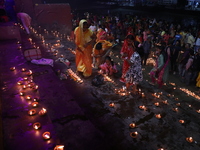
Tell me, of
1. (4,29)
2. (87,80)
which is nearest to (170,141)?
(87,80)

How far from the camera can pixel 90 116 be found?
4145 mm

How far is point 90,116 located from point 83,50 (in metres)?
2.76

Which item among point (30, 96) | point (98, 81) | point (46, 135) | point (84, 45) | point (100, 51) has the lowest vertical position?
point (98, 81)

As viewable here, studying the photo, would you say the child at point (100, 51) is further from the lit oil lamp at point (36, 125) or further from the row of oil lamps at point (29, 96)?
the lit oil lamp at point (36, 125)

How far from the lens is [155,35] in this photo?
12812 mm

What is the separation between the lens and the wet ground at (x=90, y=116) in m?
2.71

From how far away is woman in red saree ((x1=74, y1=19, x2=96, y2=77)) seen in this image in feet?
18.5

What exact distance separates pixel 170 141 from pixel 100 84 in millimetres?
2932

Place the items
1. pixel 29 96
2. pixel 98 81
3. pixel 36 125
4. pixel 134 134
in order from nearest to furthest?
pixel 36 125, pixel 134 134, pixel 29 96, pixel 98 81

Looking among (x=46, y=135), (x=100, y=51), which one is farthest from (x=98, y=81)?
(x=46, y=135)

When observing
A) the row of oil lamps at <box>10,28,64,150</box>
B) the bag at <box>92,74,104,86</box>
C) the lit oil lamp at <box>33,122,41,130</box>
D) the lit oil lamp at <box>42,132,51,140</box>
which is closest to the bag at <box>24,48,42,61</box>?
the row of oil lamps at <box>10,28,64,150</box>

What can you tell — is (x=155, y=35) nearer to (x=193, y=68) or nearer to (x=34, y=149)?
(x=193, y=68)

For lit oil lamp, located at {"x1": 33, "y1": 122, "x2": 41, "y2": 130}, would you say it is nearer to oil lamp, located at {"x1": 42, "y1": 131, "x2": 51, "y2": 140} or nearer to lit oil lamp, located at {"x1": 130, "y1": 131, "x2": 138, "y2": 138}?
oil lamp, located at {"x1": 42, "y1": 131, "x2": 51, "y2": 140}

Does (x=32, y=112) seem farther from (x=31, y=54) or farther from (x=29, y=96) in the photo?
(x=31, y=54)
